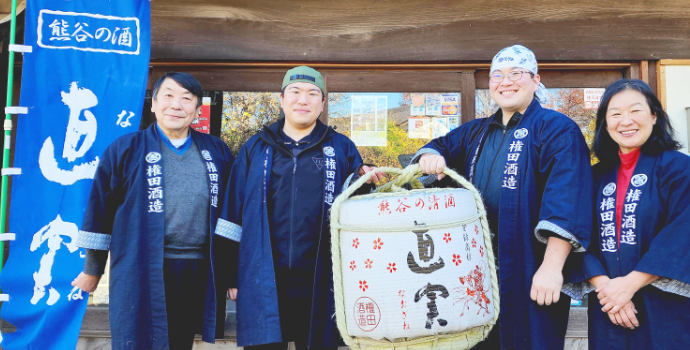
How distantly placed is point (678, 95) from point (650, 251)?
2.41 meters

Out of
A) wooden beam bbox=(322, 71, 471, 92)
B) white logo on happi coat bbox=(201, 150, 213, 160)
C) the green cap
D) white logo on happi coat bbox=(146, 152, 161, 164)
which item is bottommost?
white logo on happi coat bbox=(146, 152, 161, 164)

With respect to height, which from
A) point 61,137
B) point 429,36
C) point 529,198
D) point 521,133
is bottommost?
point 529,198

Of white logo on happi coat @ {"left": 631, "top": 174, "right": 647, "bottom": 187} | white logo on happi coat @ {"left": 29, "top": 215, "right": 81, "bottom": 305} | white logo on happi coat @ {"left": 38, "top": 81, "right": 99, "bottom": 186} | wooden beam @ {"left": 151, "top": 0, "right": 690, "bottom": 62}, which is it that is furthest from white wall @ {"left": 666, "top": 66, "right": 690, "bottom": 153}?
white logo on happi coat @ {"left": 29, "top": 215, "right": 81, "bottom": 305}

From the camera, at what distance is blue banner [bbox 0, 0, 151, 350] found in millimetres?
3090

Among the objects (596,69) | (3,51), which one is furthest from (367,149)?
(3,51)

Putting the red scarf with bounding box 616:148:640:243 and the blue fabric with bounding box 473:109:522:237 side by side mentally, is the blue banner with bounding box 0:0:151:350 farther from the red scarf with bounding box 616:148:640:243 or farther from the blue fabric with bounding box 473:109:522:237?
the red scarf with bounding box 616:148:640:243

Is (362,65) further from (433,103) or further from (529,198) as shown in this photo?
(529,198)

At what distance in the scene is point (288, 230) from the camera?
8.19ft

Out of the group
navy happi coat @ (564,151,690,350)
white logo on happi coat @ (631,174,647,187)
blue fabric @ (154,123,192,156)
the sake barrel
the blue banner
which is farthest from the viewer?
the blue banner

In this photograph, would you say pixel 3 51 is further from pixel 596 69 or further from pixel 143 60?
pixel 596 69

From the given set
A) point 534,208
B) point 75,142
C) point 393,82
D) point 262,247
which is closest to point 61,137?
point 75,142

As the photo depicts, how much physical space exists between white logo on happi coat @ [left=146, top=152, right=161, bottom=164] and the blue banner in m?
0.77

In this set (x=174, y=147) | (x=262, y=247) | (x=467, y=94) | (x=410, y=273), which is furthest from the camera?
(x=467, y=94)

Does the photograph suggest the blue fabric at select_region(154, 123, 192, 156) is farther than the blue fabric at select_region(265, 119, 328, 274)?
Yes
